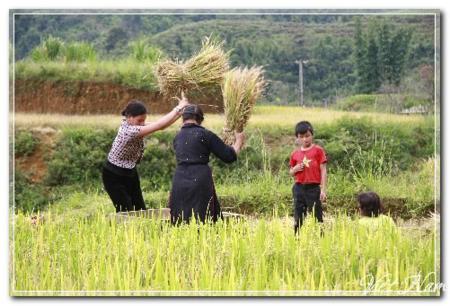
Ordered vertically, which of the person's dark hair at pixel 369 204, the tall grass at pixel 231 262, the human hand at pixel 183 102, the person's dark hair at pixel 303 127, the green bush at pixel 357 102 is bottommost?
the tall grass at pixel 231 262

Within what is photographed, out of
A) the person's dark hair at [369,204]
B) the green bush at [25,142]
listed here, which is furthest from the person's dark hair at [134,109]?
the person's dark hair at [369,204]

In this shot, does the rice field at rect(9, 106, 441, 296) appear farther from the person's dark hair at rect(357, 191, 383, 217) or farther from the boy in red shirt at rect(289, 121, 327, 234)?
the boy in red shirt at rect(289, 121, 327, 234)

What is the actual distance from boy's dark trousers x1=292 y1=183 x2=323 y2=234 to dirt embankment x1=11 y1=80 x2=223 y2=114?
1.51 meters

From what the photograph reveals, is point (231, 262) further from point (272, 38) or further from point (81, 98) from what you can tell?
point (81, 98)

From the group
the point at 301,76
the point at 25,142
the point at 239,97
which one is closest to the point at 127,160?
the point at 239,97

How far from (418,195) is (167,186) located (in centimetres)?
224

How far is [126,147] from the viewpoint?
24.7ft

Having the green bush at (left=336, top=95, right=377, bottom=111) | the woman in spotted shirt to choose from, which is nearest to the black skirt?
the woman in spotted shirt

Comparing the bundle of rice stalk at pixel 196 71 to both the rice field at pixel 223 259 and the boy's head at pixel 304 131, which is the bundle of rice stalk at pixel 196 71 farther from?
the rice field at pixel 223 259

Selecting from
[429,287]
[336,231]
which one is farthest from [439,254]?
[336,231]

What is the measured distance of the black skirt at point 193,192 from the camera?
703 cm

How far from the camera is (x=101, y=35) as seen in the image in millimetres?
7742

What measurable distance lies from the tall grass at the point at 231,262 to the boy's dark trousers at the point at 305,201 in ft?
1.03

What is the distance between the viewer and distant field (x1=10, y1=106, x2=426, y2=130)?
8445 mm
